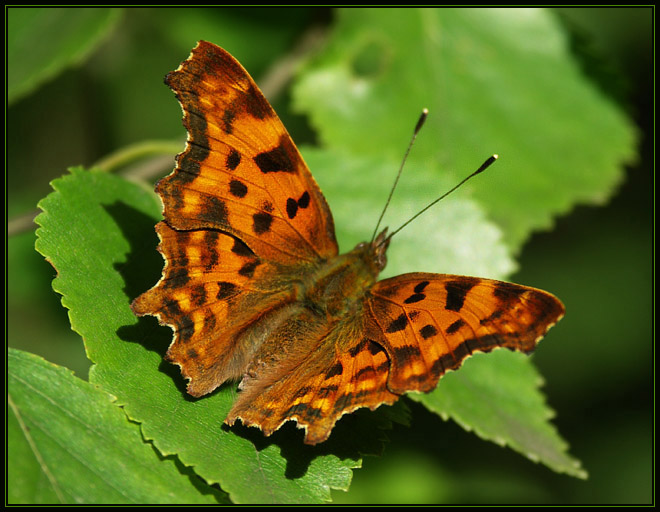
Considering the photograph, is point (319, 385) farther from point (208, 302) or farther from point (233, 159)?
point (233, 159)

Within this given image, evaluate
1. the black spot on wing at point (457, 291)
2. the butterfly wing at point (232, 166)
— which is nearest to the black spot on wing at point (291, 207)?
the butterfly wing at point (232, 166)

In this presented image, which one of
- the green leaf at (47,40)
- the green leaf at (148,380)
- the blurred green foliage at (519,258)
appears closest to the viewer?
the green leaf at (148,380)

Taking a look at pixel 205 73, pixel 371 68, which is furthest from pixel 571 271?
pixel 205 73

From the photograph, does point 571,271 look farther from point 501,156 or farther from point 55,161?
point 55,161

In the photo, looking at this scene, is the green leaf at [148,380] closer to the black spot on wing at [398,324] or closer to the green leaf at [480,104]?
the black spot on wing at [398,324]

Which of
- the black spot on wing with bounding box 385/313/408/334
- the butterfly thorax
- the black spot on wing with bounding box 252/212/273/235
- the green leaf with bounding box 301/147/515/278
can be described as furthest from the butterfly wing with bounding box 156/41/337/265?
the green leaf with bounding box 301/147/515/278

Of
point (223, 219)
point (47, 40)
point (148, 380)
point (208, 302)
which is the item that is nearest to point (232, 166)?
point (223, 219)
